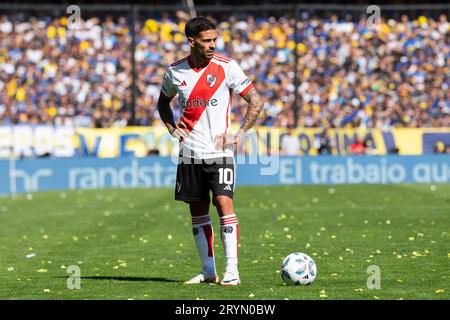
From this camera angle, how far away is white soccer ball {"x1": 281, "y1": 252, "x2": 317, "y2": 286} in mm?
9875

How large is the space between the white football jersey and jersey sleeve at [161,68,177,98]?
0.06ft

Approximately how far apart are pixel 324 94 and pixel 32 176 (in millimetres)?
10389

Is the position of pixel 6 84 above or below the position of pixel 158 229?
above

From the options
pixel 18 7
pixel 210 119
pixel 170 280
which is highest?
pixel 18 7

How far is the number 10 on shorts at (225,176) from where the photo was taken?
10.1 meters

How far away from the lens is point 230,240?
10047 millimetres

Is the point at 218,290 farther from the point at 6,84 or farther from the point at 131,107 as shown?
the point at 6,84

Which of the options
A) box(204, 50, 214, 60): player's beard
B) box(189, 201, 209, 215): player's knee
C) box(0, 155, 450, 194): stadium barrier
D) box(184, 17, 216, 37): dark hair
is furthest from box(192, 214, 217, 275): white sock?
box(0, 155, 450, 194): stadium barrier

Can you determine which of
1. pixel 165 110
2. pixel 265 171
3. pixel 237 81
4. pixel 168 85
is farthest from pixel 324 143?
pixel 237 81

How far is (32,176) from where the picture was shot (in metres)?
27.9

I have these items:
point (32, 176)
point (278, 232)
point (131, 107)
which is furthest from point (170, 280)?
point (131, 107)

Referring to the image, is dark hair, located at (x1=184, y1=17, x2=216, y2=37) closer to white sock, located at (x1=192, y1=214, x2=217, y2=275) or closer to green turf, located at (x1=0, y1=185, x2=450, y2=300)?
white sock, located at (x1=192, y1=214, x2=217, y2=275)

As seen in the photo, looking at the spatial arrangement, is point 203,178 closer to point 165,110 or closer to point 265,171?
point 165,110
